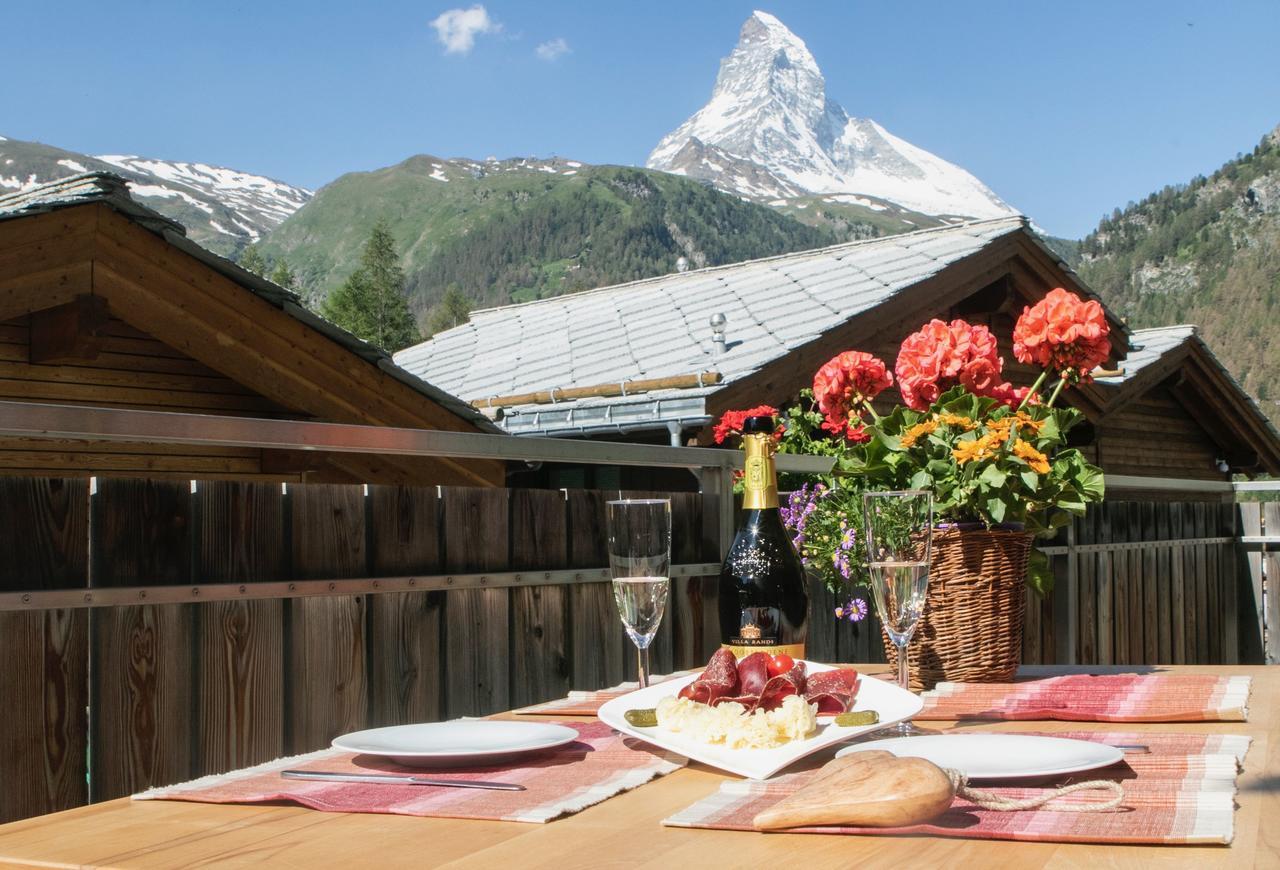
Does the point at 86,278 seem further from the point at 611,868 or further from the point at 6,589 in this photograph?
the point at 611,868

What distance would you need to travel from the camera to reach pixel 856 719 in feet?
4.87

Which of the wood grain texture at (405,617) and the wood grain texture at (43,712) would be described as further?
the wood grain texture at (405,617)

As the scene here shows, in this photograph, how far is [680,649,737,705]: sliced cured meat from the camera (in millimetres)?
1557

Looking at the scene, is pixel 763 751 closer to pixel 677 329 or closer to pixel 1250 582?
pixel 1250 582

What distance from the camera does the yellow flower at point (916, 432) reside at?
2.48 metres

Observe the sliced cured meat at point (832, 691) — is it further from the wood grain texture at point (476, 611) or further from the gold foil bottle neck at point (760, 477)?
the wood grain texture at point (476, 611)

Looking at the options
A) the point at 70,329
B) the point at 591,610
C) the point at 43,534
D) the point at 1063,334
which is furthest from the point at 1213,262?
the point at 43,534

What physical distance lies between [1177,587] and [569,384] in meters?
4.96

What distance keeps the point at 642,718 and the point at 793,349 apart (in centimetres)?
776

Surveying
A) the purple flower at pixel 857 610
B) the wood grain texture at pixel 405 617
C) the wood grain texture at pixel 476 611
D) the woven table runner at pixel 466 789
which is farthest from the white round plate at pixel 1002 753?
the purple flower at pixel 857 610

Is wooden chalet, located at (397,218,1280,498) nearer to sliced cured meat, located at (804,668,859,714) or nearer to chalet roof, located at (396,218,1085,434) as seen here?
chalet roof, located at (396,218,1085,434)

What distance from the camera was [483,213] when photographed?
142500 mm

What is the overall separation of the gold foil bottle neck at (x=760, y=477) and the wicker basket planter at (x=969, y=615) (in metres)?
0.47

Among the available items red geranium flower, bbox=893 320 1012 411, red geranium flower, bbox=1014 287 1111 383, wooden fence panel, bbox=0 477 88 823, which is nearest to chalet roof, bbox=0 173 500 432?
wooden fence panel, bbox=0 477 88 823
